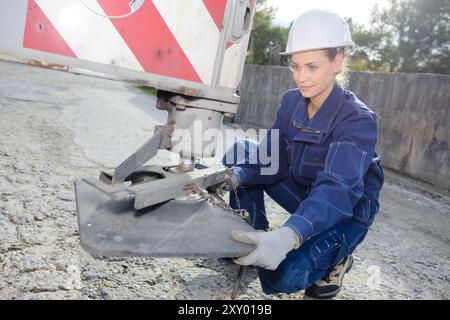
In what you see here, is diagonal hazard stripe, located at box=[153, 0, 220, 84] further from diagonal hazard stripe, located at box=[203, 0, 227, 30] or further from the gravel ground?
the gravel ground

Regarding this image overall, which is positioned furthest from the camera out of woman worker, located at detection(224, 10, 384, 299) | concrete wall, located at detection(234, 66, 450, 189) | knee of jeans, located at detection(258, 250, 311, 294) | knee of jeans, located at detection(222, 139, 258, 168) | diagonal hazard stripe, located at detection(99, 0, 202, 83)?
concrete wall, located at detection(234, 66, 450, 189)

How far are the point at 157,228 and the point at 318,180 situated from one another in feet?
2.19

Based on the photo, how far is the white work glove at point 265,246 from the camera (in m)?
1.27

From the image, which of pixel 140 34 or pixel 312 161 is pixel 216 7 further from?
pixel 312 161

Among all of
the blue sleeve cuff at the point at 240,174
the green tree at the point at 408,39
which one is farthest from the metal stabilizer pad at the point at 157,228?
the green tree at the point at 408,39

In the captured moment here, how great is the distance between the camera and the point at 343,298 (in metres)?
1.83

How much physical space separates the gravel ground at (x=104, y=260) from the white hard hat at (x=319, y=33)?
117 centimetres

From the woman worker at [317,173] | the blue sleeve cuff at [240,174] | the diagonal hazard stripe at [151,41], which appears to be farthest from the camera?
the blue sleeve cuff at [240,174]

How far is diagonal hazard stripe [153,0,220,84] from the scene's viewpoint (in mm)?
1355

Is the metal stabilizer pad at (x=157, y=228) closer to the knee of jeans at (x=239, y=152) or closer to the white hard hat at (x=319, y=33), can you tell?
the knee of jeans at (x=239, y=152)

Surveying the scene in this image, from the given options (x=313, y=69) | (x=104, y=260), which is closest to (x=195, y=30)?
(x=313, y=69)

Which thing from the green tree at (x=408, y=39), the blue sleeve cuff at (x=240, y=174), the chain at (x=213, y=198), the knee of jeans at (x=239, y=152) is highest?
the green tree at (x=408, y=39)

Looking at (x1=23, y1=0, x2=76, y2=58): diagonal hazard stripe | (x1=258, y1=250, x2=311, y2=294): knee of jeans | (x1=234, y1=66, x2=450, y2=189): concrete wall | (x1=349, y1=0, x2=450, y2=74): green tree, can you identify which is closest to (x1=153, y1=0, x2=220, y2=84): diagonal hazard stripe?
(x1=23, y1=0, x2=76, y2=58): diagonal hazard stripe
